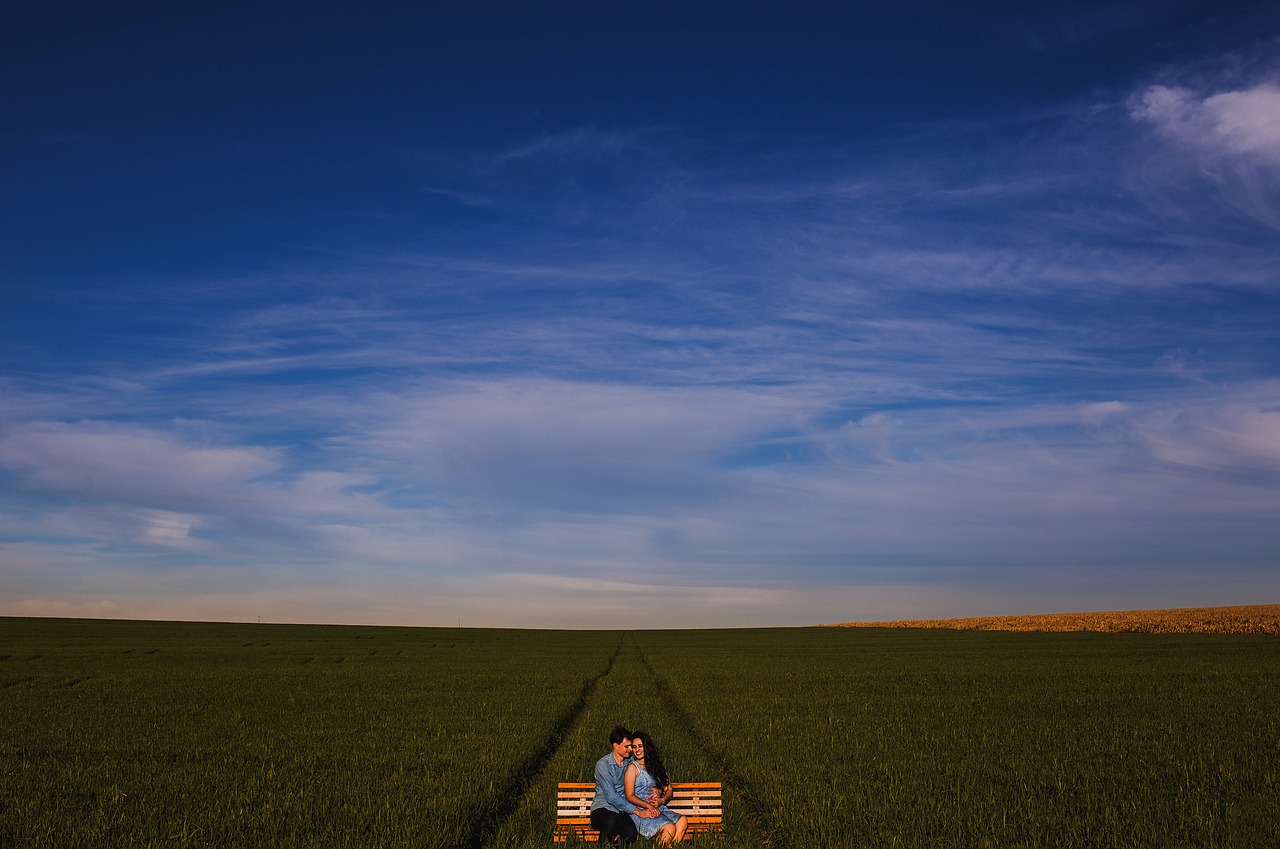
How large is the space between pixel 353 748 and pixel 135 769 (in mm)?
3757

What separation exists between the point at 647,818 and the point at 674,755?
5888 millimetres

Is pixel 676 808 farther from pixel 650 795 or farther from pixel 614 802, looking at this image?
pixel 614 802

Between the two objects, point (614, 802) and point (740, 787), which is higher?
point (614, 802)

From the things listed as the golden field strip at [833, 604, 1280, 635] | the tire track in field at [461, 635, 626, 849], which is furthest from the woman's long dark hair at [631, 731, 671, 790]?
the golden field strip at [833, 604, 1280, 635]

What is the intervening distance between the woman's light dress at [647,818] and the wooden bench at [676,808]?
0.18 m

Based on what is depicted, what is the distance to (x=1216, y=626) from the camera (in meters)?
70.4

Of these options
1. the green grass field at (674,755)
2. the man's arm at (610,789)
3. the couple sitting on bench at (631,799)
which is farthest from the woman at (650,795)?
the green grass field at (674,755)

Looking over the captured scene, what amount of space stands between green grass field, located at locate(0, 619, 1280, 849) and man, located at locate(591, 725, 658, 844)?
107 centimetres

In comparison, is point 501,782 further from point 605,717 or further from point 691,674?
point 691,674

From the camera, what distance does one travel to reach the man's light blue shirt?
1007 centimetres

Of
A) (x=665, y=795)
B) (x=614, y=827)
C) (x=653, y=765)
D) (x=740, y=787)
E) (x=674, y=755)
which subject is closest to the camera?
(x=614, y=827)

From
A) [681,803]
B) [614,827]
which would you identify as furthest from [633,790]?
[681,803]

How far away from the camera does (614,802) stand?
10062 millimetres

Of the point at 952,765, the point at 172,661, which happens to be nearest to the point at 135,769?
the point at 952,765
